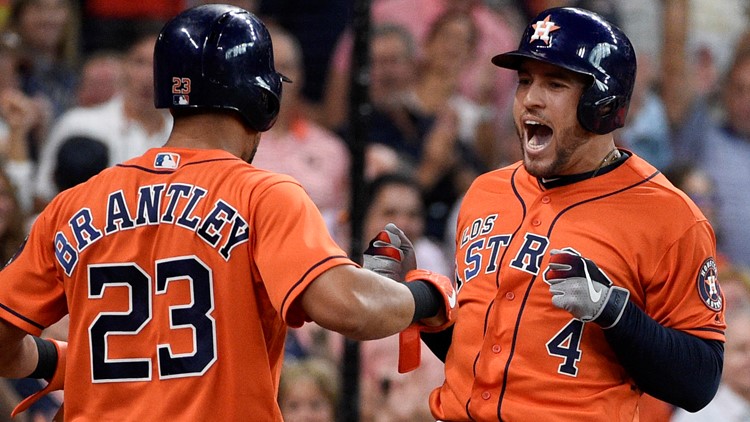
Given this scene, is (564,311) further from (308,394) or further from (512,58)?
(308,394)

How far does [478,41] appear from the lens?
19.7 ft

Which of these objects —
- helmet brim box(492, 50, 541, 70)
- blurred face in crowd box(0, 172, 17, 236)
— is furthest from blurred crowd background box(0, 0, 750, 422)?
helmet brim box(492, 50, 541, 70)

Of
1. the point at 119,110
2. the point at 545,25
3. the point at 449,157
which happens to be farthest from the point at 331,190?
the point at 545,25

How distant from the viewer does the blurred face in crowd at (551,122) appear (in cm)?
294

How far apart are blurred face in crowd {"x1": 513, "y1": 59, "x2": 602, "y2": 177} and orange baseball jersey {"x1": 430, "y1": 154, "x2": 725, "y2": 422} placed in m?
0.08

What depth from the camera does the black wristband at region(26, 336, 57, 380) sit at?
9.94 ft

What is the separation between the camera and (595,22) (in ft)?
9.70

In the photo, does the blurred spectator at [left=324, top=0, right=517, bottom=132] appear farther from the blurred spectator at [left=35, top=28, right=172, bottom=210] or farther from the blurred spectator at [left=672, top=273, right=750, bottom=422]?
the blurred spectator at [left=672, top=273, right=750, bottom=422]

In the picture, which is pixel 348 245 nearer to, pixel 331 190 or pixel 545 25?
pixel 331 190

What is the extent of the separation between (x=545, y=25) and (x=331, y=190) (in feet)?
9.01

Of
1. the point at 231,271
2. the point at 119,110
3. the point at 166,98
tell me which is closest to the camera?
the point at 231,271

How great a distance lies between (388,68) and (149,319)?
333 cm

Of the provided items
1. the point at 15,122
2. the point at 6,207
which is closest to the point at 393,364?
the point at 6,207

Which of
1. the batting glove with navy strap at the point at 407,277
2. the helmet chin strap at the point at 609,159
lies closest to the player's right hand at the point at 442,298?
the batting glove with navy strap at the point at 407,277
